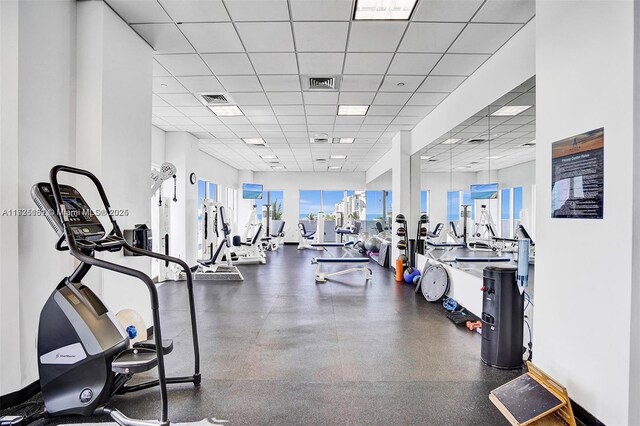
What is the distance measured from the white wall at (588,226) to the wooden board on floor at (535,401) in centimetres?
16

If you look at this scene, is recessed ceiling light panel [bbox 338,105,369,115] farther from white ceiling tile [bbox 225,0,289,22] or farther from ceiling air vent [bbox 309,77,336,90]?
white ceiling tile [bbox 225,0,289,22]

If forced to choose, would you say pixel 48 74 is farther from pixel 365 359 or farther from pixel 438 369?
pixel 438 369

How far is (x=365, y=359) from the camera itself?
3.11 metres

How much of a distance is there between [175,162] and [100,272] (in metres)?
4.91

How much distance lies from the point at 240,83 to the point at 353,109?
2.09 metres

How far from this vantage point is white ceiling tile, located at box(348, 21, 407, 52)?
3281 mm

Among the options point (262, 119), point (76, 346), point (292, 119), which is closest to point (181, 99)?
point (262, 119)

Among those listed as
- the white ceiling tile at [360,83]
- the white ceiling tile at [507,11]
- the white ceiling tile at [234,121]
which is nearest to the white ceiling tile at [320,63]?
the white ceiling tile at [360,83]

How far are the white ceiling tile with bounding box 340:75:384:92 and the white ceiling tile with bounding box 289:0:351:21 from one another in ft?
4.43

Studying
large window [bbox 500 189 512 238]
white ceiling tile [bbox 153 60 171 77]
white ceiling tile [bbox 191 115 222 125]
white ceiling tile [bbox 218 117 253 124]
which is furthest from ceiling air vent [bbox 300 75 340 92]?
large window [bbox 500 189 512 238]

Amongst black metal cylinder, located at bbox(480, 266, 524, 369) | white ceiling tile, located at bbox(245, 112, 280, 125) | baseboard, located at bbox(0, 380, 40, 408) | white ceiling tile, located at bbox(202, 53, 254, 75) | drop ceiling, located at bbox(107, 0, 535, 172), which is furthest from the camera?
white ceiling tile, located at bbox(245, 112, 280, 125)

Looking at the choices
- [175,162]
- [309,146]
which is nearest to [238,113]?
[175,162]

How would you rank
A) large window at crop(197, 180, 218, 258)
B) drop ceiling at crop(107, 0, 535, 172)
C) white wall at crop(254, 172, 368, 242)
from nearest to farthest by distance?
drop ceiling at crop(107, 0, 535, 172)
large window at crop(197, 180, 218, 258)
white wall at crop(254, 172, 368, 242)

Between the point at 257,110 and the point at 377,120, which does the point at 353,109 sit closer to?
the point at 377,120
